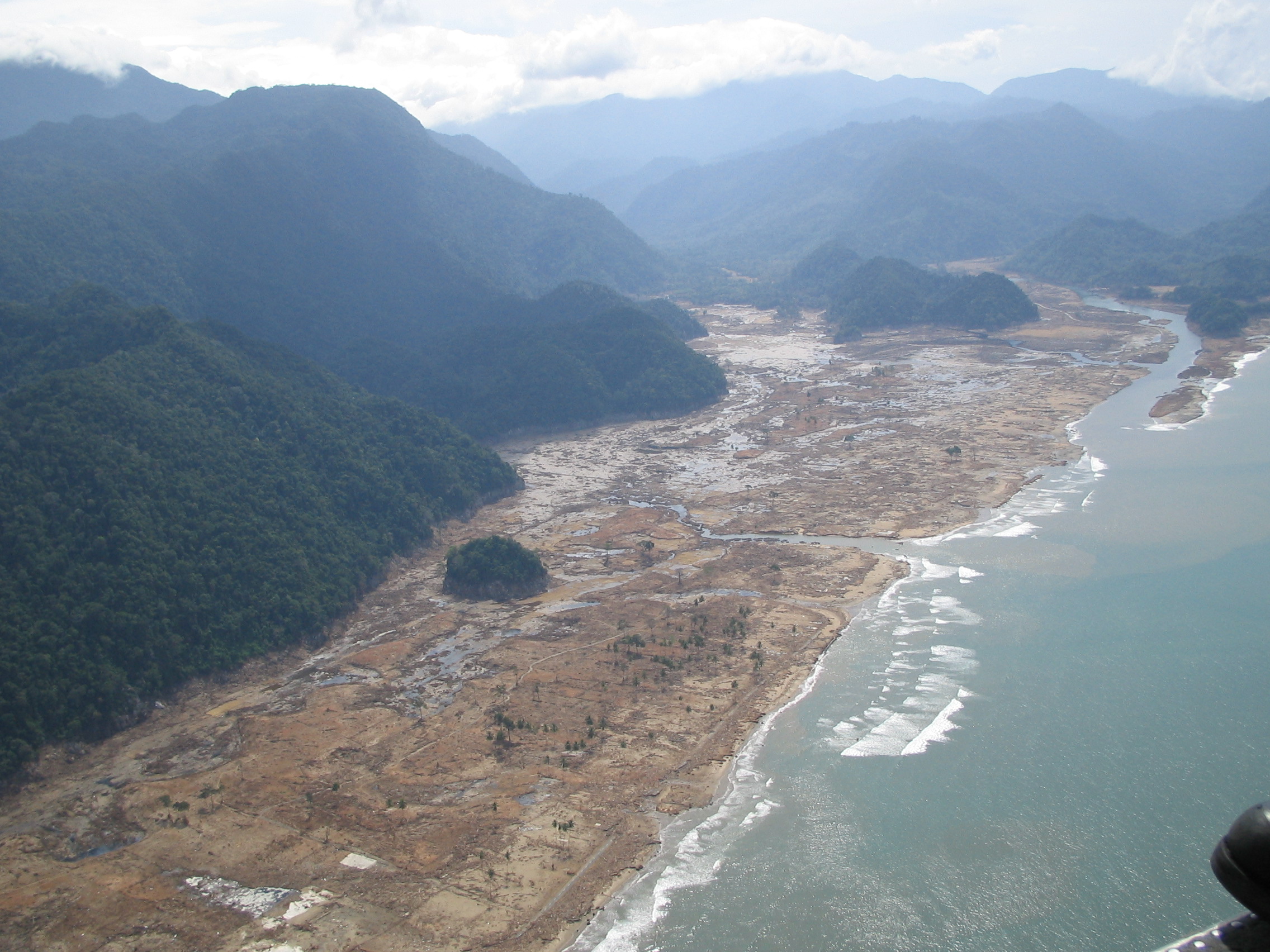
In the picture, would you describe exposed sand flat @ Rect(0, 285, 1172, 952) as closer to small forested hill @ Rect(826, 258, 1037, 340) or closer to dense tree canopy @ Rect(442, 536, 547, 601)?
dense tree canopy @ Rect(442, 536, 547, 601)

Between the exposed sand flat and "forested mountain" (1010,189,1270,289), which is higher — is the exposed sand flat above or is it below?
below

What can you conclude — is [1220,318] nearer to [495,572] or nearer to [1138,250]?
[1138,250]

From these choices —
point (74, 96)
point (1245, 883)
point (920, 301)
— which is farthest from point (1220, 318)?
point (74, 96)

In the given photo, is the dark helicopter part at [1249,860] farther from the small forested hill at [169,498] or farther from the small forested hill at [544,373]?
the small forested hill at [544,373]

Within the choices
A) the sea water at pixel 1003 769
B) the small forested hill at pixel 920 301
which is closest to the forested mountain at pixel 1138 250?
the small forested hill at pixel 920 301

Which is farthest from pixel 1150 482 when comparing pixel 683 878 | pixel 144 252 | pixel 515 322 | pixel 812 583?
pixel 144 252

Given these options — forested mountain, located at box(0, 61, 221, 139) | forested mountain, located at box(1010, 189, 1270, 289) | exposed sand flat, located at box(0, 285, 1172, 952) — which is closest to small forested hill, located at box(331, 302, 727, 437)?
exposed sand flat, located at box(0, 285, 1172, 952)
